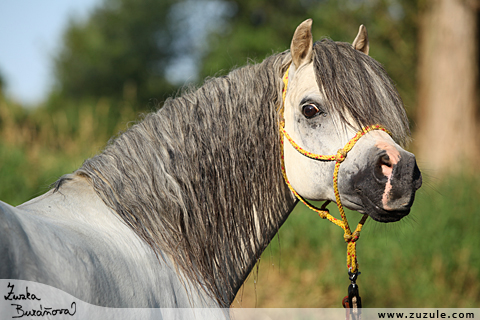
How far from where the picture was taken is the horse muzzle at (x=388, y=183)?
164cm

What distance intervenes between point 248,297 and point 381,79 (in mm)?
4117

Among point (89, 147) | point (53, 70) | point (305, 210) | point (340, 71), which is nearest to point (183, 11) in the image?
point (53, 70)

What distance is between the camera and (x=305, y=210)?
19.8 ft

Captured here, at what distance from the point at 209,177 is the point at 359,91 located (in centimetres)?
84

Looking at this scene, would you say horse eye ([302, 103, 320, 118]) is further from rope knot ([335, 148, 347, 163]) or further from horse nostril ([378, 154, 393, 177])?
horse nostril ([378, 154, 393, 177])

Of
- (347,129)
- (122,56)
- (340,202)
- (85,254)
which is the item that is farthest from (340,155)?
(122,56)

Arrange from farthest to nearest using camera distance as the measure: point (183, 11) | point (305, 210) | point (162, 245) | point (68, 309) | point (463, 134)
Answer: point (183, 11)
point (463, 134)
point (305, 210)
point (162, 245)
point (68, 309)

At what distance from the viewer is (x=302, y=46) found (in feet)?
6.37

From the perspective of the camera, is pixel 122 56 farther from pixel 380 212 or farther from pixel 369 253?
pixel 380 212

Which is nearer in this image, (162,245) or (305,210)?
(162,245)

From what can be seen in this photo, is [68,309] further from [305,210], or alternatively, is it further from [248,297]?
[305,210]

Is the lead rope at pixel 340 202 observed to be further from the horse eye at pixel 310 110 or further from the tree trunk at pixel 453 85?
the tree trunk at pixel 453 85

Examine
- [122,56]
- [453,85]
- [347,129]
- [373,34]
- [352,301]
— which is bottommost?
[352,301]
